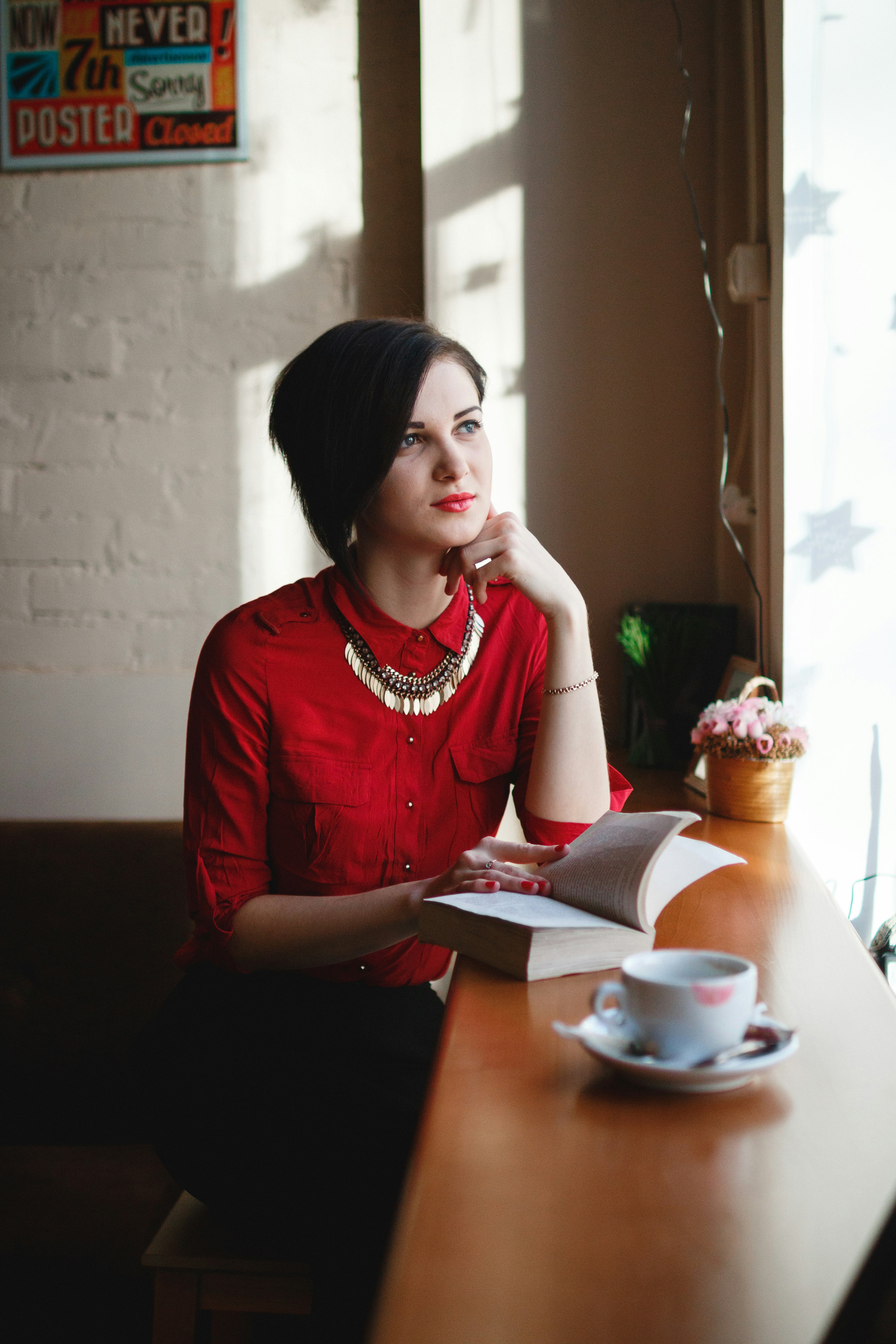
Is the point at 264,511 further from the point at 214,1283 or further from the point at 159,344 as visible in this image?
the point at 214,1283

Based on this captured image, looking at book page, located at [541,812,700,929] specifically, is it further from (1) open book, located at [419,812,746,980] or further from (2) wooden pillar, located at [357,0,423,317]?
(2) wooden pillar, located at [357,0,423,317]

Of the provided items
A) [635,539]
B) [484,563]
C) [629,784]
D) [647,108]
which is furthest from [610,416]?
[629,784]

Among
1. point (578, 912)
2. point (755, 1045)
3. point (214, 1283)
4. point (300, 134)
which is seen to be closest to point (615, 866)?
point (578, 912)

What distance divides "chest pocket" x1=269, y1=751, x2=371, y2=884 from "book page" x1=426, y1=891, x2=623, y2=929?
0.28m

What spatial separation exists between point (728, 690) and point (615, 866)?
972mm

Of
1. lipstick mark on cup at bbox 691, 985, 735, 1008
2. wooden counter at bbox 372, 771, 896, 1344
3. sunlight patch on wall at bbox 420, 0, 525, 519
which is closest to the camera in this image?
wooden counter at bbox 372, 771, 896, 1344

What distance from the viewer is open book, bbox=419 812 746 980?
0.84 meters

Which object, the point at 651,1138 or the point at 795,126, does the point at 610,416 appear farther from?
the point at 651,1138

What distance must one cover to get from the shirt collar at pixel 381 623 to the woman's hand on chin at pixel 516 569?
57mm

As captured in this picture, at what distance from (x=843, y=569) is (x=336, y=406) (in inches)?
33.3

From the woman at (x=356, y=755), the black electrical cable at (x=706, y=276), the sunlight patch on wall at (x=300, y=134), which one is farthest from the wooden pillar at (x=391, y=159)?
the woman at (x=356, y=755)

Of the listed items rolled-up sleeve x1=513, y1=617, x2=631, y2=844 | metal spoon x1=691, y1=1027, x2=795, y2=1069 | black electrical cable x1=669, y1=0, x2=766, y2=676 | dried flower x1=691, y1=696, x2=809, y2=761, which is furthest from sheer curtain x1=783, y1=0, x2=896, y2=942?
metal spoon x1=691, y1=1027, x2=795, y2=1069

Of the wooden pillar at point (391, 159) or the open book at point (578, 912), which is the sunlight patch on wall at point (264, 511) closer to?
the wooden pillar at point (391, 159)

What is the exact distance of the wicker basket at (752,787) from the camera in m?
1.46
